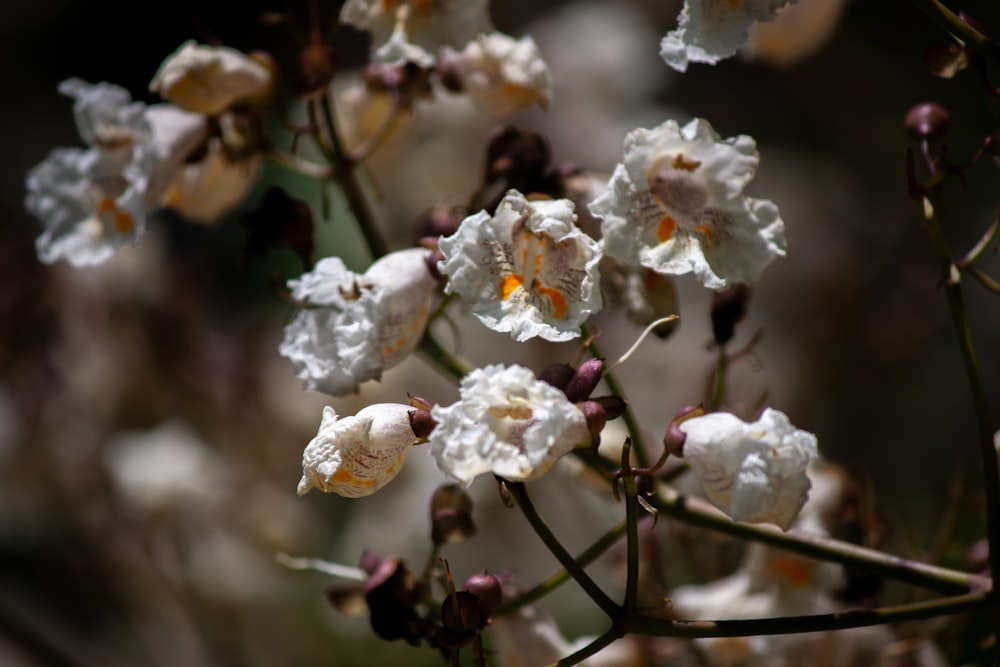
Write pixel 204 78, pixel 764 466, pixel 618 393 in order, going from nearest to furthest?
pixel 764 466
pixel 618 393
pixel 204 78

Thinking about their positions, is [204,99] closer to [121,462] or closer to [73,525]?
[121,462]

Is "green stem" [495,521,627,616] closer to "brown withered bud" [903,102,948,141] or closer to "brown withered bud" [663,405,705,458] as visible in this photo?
"brown withered bud" [663,405,705,458]

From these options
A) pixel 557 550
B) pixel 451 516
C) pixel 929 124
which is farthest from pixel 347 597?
pixel 929 124

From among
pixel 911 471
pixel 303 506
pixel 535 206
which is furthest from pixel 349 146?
pixel 911 471

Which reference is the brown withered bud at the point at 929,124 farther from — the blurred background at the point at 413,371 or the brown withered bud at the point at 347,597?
the brown withered bud at the point at 347,597

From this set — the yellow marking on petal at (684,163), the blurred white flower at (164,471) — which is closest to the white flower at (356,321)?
the yellow marking on petal at (684,163)

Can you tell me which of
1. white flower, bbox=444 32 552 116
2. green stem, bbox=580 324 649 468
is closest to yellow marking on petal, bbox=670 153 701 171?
green stem, bbox=580 324 649 468

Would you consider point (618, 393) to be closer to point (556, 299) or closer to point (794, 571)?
point (556, 299)
